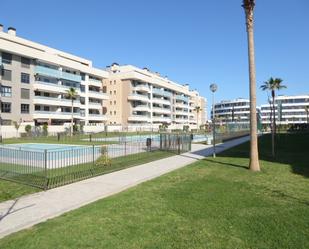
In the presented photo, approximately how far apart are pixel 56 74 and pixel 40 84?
4.81 m

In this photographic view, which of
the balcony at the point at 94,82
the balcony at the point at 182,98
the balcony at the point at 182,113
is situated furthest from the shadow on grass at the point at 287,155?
the balcony at the point at 182,98

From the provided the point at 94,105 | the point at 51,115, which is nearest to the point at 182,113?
the point at 94,105

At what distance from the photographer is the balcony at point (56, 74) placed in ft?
184

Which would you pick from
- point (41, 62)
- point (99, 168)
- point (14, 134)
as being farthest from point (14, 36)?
point (99, 168)

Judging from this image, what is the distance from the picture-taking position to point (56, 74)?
59.3 m

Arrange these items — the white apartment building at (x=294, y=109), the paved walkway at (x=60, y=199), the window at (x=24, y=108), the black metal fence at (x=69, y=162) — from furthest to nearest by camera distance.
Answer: the white apartment building at (x=294, y=109) < the window at (x=24, y=108) < the black metal fence at (x=69, y=162) < the paved walkway at (x=60, y=199)

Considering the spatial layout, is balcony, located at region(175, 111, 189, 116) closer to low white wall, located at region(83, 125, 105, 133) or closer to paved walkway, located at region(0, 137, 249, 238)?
low white wall, located at region(83, 125, 105, 133)

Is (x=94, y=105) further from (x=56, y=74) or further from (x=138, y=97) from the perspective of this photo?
(x=138, y=97)

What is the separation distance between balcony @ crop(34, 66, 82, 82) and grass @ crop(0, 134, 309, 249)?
5105 cm

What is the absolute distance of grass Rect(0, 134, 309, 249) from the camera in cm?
588

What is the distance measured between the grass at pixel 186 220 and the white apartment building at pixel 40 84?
4682 centimetres

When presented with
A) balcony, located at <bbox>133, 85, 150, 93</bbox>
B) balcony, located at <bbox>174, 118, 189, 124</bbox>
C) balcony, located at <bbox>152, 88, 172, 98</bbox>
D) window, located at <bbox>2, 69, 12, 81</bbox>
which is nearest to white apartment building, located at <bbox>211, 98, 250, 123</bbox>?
balcony, located at <bbox>174, 118, 189, 124</bbox>

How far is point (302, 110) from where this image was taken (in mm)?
148375

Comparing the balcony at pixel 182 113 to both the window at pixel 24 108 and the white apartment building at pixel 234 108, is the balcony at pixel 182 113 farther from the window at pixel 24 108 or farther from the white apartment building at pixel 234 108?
the window at pixel 24 108
